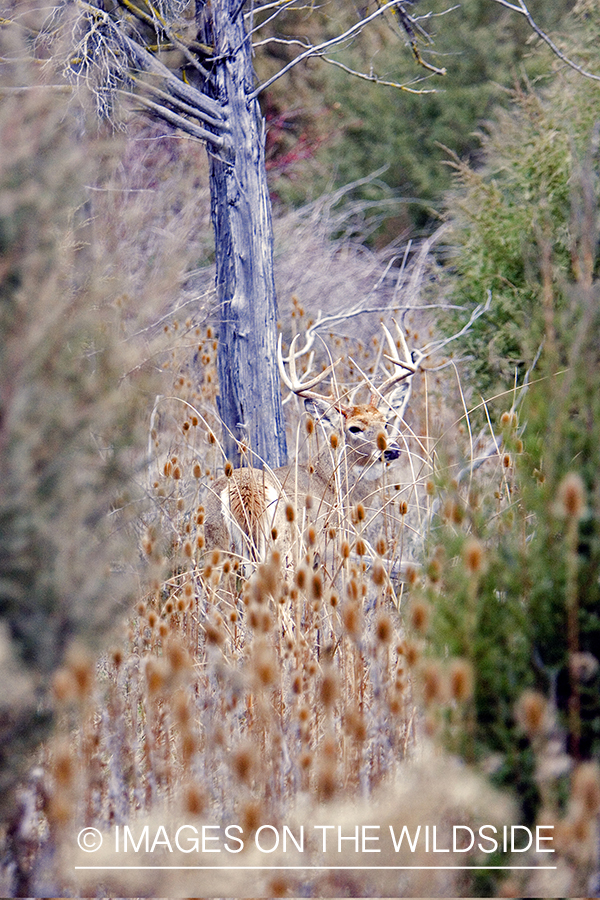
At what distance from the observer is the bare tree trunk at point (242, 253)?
4.80 meters

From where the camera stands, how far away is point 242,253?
16.3 feet

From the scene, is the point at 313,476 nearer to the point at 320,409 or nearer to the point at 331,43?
the point at 320,409

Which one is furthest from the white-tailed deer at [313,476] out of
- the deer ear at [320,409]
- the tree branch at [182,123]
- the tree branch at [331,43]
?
the tree branch at [331,43]

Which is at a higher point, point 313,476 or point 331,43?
point 331,43

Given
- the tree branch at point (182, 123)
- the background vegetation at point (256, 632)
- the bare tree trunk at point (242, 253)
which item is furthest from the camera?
the bare tree trunk at point (242, 253)

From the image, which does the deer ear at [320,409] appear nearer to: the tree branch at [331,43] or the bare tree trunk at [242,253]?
the bare tree trunk at [242,253]

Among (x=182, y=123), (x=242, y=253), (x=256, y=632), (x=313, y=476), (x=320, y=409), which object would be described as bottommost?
(x=256, y=632)

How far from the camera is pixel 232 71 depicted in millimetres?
4801

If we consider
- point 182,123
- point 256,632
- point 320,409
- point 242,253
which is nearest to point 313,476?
point 320,409

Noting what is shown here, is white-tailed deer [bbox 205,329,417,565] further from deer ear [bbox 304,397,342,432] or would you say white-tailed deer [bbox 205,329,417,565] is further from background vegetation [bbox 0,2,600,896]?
background vegetation [bbox 0,2,600,896]

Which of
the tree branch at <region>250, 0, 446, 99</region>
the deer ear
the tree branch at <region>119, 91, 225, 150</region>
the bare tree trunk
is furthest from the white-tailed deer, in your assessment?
the tree branch at <region>250, 0, 446, 99</region>

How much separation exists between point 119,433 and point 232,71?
3761mm

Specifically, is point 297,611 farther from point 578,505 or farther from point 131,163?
point 131,163

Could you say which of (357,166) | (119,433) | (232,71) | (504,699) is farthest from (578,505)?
(357,166)
